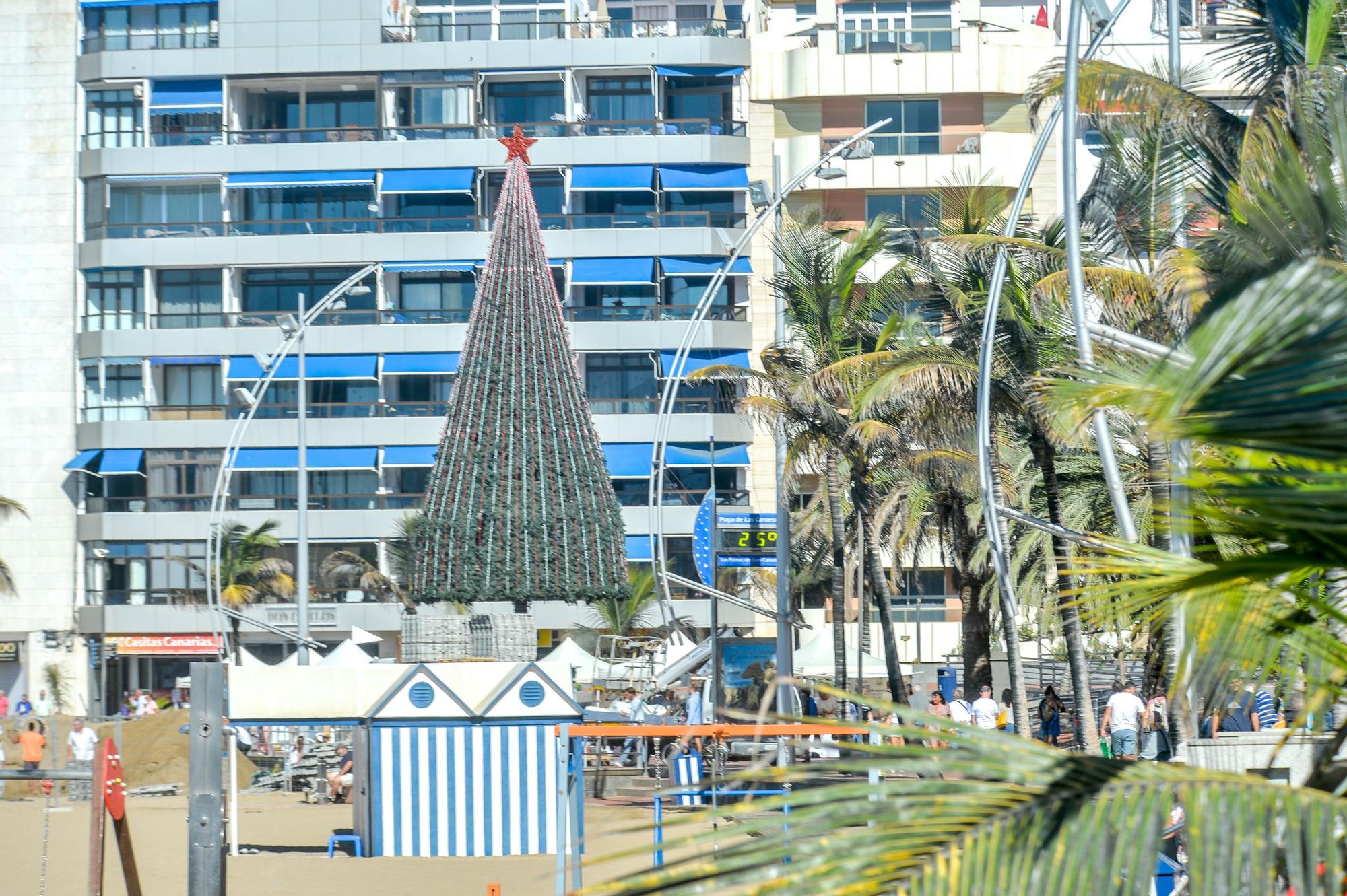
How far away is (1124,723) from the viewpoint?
63.3 ft

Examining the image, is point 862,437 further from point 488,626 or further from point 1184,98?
point 1184,98

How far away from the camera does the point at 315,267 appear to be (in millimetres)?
51656

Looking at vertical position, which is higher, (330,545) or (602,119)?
(602,119)

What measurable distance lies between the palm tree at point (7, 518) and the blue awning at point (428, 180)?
13.6m

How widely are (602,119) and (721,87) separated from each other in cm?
383

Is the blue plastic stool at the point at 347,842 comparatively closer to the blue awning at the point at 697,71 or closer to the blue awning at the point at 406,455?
the blue awning at the point at 406,455

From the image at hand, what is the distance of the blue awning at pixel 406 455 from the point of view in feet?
165

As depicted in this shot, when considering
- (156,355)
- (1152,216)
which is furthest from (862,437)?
(156,355)

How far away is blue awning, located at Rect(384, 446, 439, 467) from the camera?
5016cm

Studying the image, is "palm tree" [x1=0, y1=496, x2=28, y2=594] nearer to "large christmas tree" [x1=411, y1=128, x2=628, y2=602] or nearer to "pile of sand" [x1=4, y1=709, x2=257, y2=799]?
"pile of sand" [x1=4, y1=709, x2=257, y2=799]

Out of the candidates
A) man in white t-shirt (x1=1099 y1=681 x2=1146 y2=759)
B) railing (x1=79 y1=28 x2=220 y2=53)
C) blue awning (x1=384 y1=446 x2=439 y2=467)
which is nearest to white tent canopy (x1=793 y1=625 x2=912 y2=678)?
blue awning (x1=384 y1=446 x2=439 y2=467)

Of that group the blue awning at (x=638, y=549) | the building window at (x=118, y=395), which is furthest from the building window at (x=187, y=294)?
the blue awning at (x=638, y=549)

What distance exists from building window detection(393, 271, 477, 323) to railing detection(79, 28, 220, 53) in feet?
30.8

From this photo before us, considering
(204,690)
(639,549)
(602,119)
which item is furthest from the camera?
(602,119)
